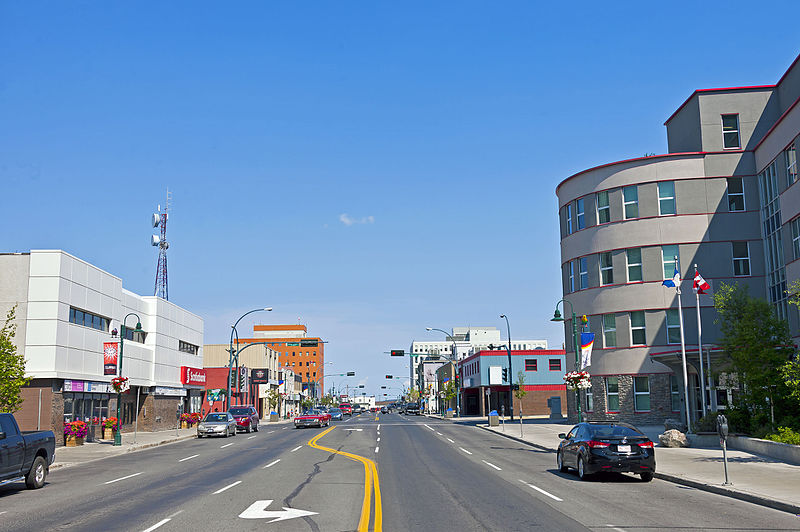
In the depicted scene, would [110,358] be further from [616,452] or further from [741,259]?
[741,259]

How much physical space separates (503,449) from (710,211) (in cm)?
2435

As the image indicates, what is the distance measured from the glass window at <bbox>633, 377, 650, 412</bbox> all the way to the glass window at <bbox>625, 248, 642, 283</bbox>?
6634 mm

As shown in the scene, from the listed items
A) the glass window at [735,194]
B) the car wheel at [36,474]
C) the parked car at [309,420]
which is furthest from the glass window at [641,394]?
the car wheel at [36,474]

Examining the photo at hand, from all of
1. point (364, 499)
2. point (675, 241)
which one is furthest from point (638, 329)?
point (364, 499)

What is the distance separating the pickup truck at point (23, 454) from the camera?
56.5ft

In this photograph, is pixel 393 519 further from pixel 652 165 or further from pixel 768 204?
pixel 652 165

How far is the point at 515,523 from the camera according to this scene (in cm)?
1215

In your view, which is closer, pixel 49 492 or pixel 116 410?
pixel 49 492

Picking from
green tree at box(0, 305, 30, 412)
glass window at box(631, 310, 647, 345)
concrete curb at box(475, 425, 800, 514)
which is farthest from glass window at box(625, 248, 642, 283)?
green tree at box(0, 305, 30, 412)

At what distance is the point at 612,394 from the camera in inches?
1907

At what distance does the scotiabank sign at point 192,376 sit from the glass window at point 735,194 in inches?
1706

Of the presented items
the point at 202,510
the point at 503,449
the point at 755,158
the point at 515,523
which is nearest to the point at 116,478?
the point at 202,510

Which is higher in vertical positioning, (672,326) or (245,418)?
(672,326)

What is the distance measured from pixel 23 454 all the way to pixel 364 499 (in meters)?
9.16
